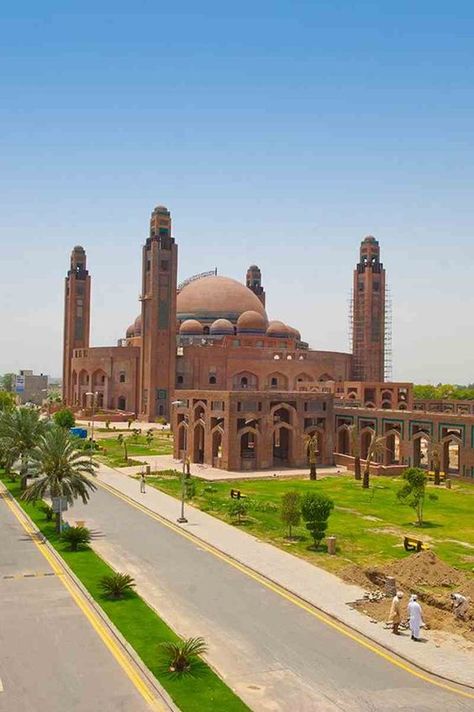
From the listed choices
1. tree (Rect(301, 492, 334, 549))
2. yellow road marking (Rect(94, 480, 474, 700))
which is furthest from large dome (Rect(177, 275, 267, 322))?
tree (Rect(301, 492, 334, 549))

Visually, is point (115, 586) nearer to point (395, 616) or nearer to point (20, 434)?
point (395, 616)

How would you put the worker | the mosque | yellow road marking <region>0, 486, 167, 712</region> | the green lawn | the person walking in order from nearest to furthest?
yellow road marking <region>0, 486, 167, 712</region> → the person walking → the worker → the mosque → the green lawn

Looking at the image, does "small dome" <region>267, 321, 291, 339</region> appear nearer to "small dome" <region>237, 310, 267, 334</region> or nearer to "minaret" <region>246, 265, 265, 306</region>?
"small dome" <region>237, 310, 267, 334</region>

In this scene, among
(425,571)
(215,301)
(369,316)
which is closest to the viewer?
(425,571)

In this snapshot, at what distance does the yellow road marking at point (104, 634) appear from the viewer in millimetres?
15086

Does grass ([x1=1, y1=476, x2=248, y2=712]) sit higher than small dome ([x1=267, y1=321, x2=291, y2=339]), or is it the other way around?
small dome ([x1=267, y1=321, x2=291, y2=339])

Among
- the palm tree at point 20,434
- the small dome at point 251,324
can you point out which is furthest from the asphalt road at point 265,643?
the small dome at point 251,324

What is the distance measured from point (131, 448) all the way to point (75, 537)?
133ft

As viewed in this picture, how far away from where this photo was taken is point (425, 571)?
2509 centimetres

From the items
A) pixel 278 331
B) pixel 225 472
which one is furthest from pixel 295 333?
pixel 225 472

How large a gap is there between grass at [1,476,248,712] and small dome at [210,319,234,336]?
256 feet

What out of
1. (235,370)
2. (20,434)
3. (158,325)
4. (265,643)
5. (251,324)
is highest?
(251,324)

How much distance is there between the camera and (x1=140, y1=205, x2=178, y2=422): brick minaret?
96.8 metres

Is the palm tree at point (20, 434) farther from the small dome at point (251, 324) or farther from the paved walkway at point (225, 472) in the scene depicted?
the small dome at point (251, 324)
